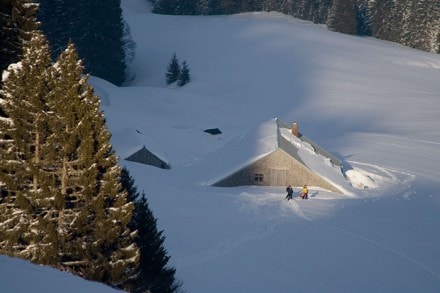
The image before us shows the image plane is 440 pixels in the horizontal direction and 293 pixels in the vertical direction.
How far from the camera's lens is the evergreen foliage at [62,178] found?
1188 centimetres

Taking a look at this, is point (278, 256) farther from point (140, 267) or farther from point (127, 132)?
point (127, 132)

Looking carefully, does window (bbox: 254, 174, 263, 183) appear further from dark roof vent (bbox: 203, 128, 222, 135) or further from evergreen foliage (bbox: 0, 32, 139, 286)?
dark roof vent (bbox: 203, 128, 222, 135)

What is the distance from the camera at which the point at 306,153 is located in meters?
33.9

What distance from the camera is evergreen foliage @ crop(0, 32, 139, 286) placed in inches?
468

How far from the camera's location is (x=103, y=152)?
1202 cm

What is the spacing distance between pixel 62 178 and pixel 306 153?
23.4 m

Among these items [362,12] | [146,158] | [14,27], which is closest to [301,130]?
[146,158]

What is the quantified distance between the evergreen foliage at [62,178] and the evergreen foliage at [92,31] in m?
53.3

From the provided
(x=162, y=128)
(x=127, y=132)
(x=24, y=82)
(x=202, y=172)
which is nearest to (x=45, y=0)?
(x=162, y=128)

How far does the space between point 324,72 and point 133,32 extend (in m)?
39.1

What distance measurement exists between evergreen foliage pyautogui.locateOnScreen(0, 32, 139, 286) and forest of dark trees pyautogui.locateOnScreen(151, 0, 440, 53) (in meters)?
Answer: 90.4

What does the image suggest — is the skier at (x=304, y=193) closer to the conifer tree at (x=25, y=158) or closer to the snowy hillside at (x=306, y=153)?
the snowy hillside at (x=306, y=153)

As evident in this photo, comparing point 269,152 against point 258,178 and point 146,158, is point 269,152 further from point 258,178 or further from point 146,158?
point 146,158

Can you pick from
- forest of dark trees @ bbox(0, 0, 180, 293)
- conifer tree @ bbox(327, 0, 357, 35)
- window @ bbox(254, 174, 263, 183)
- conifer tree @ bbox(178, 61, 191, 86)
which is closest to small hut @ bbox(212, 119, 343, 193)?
window @ bbox(254, 174, 263, 183)
